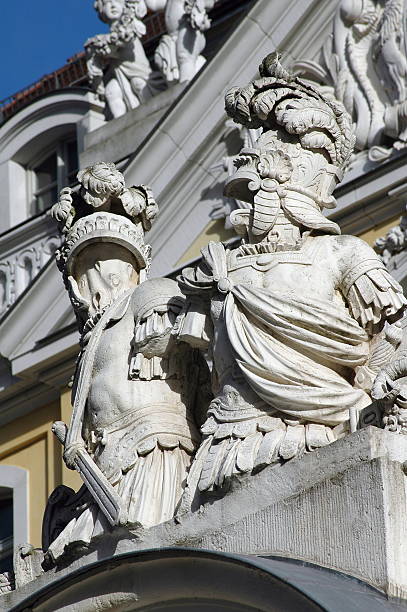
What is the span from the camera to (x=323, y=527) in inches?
334

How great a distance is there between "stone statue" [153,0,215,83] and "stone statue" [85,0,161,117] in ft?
1.02

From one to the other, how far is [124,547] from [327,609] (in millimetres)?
1324

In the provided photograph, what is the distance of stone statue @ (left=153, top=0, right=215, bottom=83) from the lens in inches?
777

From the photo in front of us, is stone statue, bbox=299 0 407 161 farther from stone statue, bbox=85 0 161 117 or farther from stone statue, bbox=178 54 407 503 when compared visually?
stone statue, bbox=178 54 407 503

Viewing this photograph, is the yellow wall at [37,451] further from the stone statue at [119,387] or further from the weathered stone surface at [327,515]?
the weathered stone surface at [327,515]

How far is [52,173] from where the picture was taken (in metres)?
22.4

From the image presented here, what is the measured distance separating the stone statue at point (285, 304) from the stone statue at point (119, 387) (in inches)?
9.3

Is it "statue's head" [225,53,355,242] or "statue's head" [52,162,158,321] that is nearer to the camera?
"statue's head" [225,53,355,242]

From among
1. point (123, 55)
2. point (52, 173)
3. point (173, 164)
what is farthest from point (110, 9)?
point (52, 173)

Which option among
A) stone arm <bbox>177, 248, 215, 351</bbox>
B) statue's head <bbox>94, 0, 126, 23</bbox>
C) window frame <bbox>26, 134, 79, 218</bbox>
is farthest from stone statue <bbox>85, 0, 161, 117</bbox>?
stone arm <bbox>177, 248, 215, 351</bbox>

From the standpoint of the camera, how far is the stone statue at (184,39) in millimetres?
19734

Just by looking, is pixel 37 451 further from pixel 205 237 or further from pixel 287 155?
pixel 287 155

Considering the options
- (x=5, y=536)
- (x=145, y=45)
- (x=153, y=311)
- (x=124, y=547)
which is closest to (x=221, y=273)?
(x=153, y=311)

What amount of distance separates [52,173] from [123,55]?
2359 mm
